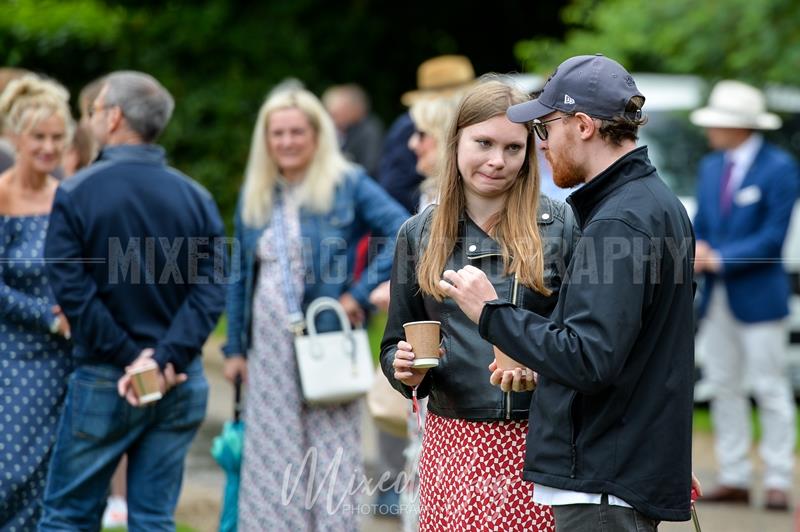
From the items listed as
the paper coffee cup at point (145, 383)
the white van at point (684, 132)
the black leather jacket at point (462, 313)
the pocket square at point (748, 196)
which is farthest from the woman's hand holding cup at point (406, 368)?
the white van at point (684, 132)

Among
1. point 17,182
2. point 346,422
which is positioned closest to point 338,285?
point 346,422

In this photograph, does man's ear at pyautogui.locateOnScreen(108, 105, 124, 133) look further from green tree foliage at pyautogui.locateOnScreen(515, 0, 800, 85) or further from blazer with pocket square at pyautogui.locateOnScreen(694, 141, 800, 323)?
green tree foliage at pyautogui.locateOnScreen(515, 0, 800, 85)

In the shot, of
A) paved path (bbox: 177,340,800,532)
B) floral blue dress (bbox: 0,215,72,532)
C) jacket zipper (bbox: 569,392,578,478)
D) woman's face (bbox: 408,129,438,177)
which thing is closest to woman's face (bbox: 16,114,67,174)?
floral blue dress (bbox: 0,215,72,532)

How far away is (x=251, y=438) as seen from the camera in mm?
5941

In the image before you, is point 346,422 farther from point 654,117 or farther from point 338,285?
point 654,117

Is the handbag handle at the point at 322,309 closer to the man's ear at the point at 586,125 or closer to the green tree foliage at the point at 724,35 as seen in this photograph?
the man's ear at the point at 586,125

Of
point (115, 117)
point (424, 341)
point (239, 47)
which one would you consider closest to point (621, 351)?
point (424, 341)

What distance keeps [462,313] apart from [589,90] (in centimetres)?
82

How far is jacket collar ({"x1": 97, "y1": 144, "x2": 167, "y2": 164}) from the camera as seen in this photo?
5.20 m

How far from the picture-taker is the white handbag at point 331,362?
578 centimetres

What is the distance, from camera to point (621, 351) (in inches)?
130

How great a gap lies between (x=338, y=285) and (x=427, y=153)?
749 mm

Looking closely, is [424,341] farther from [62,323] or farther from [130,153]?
[62,323]

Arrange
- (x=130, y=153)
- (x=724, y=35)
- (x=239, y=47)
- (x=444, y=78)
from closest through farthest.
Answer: (x=130, y=153), (x=444, y=78), (x=724, y=35), (x=239, y=47)
